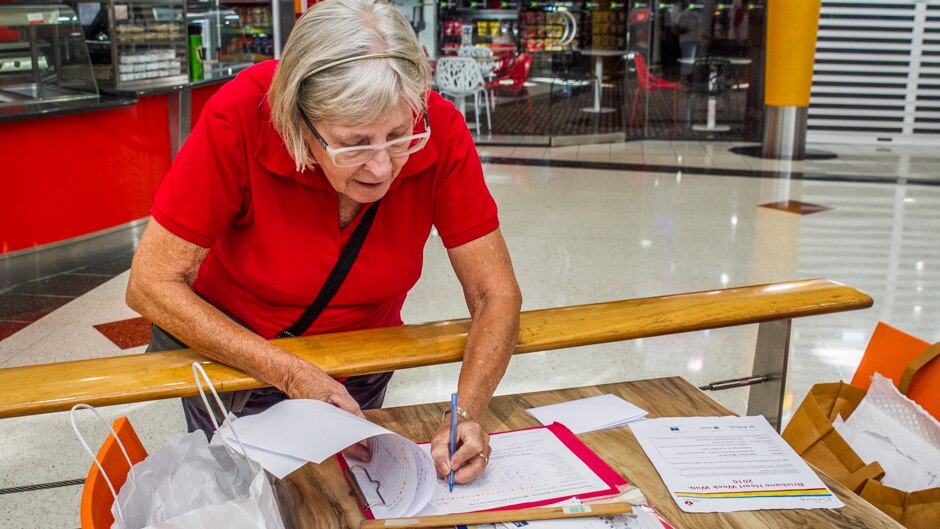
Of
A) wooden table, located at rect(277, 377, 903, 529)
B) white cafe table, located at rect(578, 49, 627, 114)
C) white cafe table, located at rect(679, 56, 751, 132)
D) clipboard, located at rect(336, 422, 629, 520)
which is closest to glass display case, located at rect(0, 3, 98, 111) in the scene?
wooden table, located at rect(277, 377, 903, 529)

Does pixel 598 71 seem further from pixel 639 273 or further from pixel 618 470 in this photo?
pixel 618 470

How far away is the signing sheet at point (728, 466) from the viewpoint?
1269 millimetres

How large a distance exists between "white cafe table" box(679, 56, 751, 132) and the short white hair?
950cm

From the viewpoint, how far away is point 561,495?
4.02 feet

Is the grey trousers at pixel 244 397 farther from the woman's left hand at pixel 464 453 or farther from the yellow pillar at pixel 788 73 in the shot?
the yellow pillar at pixel 788 73

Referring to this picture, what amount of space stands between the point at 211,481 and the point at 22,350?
282 centimetres

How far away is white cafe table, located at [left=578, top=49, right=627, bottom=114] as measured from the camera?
10367 millimetres

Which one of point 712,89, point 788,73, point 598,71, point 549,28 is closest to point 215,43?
point 549,28

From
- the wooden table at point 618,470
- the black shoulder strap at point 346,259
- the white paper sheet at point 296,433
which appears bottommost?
the wooden table at point 618,470

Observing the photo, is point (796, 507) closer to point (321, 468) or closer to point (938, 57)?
point (321, 468)

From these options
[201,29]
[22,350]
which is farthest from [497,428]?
[201,29]

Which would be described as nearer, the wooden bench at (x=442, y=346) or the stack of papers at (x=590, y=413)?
the wooden bench at (x=442, y=346)

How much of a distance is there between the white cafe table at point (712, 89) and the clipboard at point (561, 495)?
954cm

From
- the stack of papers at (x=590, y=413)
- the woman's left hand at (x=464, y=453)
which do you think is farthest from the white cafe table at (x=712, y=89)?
the woman's left hand at (x=464, y=453)
